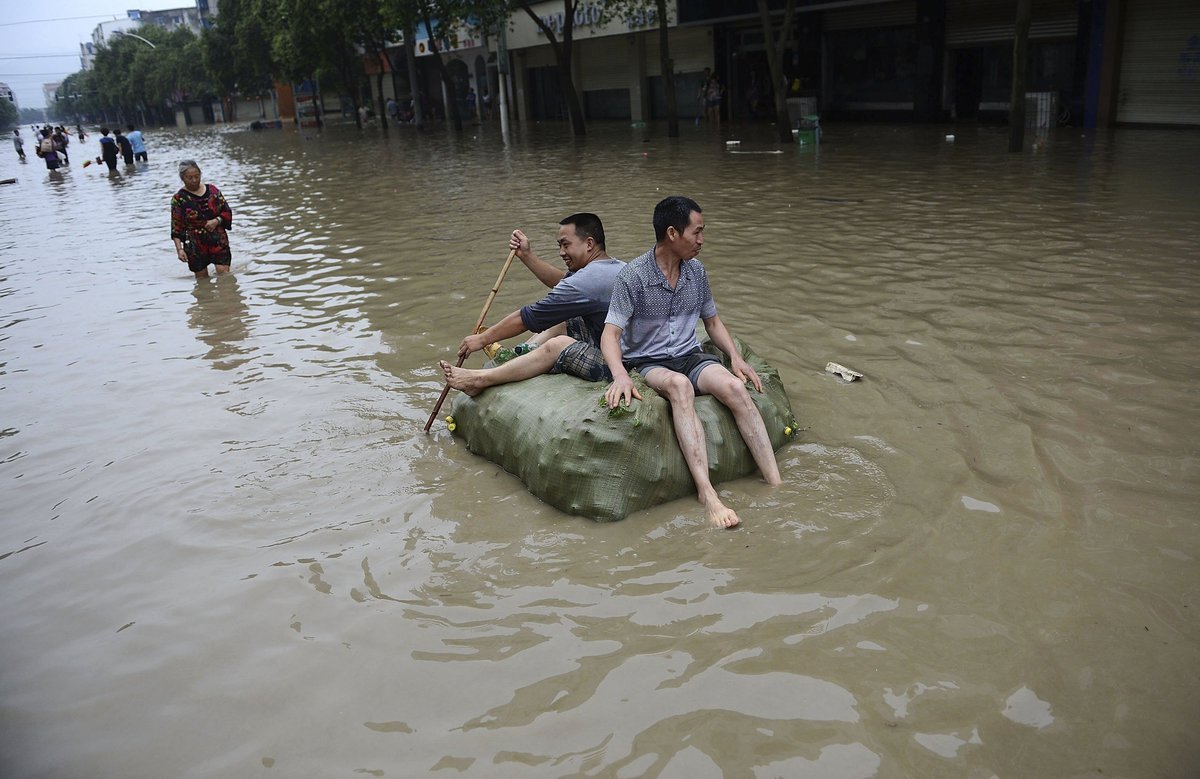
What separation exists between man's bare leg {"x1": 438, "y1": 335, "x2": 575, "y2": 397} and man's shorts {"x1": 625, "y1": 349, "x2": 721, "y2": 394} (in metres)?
0.48

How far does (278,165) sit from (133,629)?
23.8 meters

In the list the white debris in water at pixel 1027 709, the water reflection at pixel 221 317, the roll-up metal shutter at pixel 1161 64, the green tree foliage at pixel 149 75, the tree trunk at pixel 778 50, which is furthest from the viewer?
the green tree foliage at pixel 149 75

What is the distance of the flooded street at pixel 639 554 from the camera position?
2811mm

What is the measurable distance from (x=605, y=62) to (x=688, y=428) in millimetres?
32485

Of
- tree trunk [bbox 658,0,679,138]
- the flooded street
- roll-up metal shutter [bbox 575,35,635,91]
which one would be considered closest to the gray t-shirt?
the flooded street

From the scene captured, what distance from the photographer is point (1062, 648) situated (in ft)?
9.93

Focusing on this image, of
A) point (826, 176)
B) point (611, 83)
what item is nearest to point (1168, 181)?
point (826, 176)

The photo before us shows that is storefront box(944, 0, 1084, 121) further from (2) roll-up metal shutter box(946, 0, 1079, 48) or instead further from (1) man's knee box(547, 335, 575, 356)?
(1) man's knee box(547, 335, 575, 356)

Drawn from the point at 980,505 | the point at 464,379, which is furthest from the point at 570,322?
the point at 980,505

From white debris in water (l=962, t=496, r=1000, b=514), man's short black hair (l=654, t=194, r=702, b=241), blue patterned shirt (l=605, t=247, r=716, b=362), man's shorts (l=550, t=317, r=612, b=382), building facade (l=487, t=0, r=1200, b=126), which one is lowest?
white debris in water (l=962, t=496, r=1000, b=514)

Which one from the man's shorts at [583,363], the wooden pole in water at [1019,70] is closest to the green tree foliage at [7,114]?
the wooden pole in water at [1019,70]

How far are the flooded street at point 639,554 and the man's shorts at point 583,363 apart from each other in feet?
2.38

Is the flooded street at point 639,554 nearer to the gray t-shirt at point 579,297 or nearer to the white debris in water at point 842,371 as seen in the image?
the white debris in water at point 842,371

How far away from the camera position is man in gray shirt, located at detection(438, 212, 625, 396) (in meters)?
4.74
